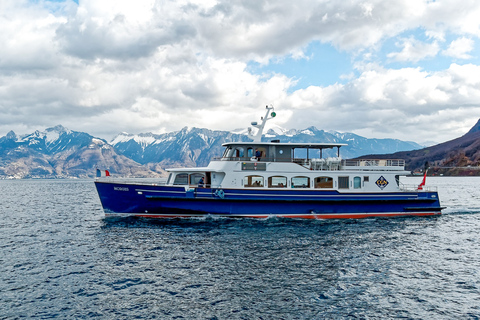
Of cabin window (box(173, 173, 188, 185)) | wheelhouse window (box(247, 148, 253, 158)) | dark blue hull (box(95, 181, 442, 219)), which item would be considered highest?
wheelhouse window (box(247, 148, 253, 158))

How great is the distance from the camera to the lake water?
11.6 metres

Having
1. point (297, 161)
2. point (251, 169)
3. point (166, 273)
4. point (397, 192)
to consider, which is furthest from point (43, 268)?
point (397, 192)

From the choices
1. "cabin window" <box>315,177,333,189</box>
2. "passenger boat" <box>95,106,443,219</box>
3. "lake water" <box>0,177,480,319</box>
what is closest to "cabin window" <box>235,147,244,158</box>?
"passenger boat" <box>95,106,443,219</box>

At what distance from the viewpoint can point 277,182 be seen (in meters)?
27.6

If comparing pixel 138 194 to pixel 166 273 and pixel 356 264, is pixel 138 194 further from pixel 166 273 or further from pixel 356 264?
pixel 356 264

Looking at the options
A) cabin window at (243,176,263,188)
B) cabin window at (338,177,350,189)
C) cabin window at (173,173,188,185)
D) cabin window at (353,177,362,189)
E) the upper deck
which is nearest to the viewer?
cabin window at (243,176,263,188)

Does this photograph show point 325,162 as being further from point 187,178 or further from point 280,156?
point 187,178

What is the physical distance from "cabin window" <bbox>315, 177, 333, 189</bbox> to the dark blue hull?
0.94 m

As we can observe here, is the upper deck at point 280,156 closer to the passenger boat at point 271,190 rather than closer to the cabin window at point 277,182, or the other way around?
the passenger boat at point 271,190

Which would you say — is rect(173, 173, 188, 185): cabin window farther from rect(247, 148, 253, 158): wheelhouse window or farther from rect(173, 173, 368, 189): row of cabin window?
rect(247, 148, 253, 158): wheelhouse window

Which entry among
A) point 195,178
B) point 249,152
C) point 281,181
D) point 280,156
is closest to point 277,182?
point 281,181

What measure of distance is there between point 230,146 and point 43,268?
16040mm

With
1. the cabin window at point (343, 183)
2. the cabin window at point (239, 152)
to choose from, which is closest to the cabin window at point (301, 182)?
the cabin window at point (343, 183)

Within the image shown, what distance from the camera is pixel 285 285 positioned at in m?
13.4
